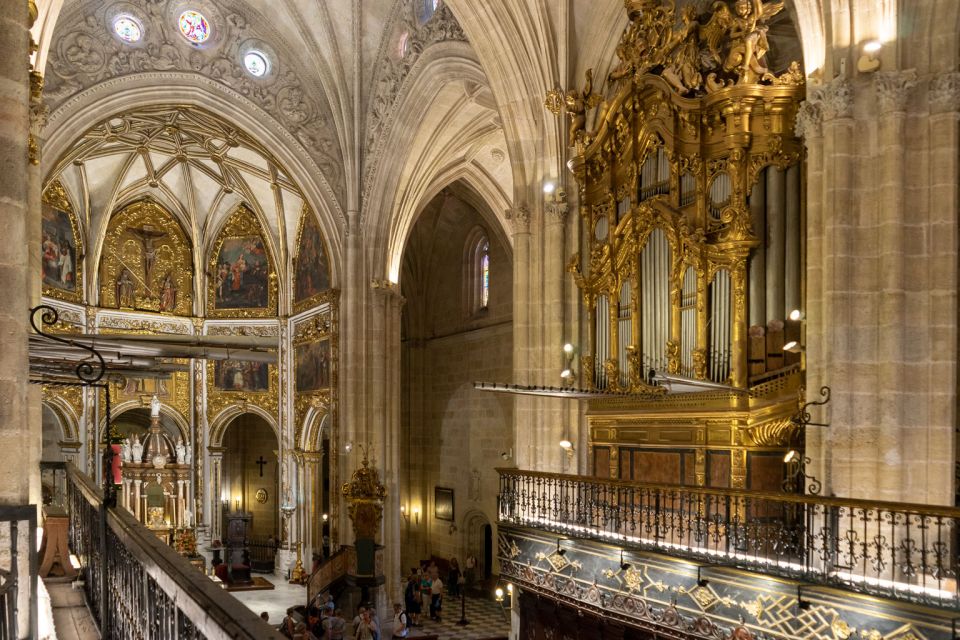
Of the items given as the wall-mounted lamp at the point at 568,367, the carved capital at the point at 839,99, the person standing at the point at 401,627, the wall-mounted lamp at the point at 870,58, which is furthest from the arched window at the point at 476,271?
the wall-mounted lamp at the point at 870,58

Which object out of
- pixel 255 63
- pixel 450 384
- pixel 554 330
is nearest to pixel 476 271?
pixel 450 384

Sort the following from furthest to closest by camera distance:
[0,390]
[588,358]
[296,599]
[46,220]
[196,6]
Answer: [46,220] → [296,599] → [196,6] → [588,358] → [0,390]

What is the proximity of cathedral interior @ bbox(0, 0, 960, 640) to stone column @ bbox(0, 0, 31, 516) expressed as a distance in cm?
1

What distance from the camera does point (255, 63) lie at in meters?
21.8

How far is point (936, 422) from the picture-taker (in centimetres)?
887

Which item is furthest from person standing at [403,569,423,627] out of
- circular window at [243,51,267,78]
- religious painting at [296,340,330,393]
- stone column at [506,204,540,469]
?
circular window at [243,51,267,78]

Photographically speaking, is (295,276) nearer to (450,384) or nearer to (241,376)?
(241,376)

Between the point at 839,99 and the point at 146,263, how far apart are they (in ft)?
76.4

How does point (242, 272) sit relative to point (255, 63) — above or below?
below

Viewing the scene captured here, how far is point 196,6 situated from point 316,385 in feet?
32.7

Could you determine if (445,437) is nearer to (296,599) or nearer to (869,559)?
(296,599)

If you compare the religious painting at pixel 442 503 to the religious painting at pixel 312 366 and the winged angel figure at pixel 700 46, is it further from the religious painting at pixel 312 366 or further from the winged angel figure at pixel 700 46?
the winged angel figure at pixel 700 46

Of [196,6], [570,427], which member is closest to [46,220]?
[196,6]

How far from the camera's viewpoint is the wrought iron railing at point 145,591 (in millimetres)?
3203
